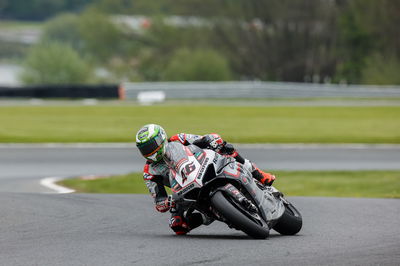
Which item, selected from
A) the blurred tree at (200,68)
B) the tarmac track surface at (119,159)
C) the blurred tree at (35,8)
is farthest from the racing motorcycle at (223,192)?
the blurred tree at (35,8)

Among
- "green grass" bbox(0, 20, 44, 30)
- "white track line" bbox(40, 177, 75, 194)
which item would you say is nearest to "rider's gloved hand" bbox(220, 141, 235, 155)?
"white track line" bbox(40, 177, 75, 194)

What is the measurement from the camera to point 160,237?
26.7ft

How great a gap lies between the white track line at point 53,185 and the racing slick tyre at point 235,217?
5903 millimetres

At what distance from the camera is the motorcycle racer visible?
795 cm

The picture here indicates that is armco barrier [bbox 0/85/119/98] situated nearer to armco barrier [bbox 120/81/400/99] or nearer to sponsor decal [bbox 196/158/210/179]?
armco barrier [bbox 120/81/400/99]

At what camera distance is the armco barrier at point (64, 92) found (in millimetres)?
37300

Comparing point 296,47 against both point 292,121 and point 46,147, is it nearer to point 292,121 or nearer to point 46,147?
point 292,121

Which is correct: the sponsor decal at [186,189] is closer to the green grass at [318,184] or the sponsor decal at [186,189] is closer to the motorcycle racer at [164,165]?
the motorcycle racer at [164,165]

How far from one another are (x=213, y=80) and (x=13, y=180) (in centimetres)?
3571

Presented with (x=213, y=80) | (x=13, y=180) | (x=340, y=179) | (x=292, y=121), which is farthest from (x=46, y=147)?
(x=213, y=80)

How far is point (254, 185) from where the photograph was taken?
804cm

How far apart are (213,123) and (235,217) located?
19480mm

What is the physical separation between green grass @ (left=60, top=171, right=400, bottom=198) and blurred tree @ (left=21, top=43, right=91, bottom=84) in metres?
44.2

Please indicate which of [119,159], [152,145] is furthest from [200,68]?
[152,145]
